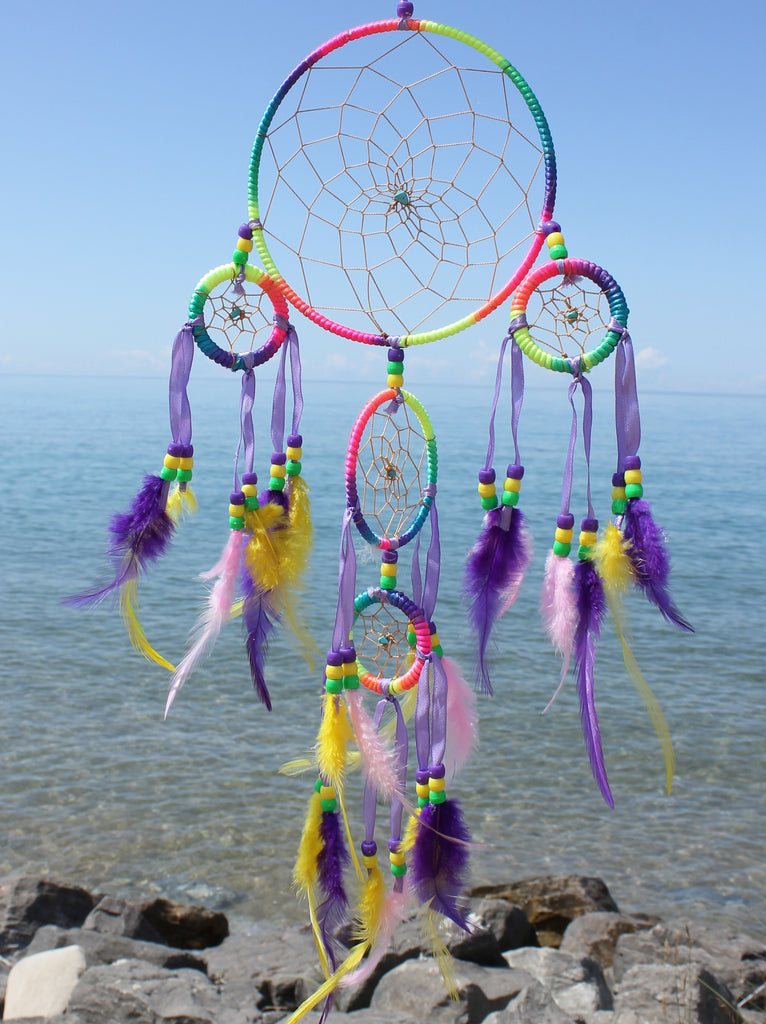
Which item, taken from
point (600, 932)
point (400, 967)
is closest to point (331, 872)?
point (400, 967)

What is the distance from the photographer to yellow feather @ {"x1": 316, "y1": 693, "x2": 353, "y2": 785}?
3.36 meters

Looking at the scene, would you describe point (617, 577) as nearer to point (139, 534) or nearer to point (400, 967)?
point (139, 534)

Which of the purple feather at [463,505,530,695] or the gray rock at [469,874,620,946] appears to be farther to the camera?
the gray rock at [469,874,620,946]

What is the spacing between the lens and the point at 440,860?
11.3 ft

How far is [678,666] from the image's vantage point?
33.7 ft

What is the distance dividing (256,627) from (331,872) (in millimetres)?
970

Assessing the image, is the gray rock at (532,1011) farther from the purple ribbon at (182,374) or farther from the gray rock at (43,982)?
the purple ribbon at (182,374)

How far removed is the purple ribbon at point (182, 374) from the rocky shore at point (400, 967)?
9.46 ft

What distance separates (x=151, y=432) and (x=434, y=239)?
36628 millimetres

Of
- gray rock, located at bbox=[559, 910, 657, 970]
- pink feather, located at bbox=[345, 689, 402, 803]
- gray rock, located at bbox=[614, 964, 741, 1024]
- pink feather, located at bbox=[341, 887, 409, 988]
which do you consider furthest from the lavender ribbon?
gray rock, located at bbox=[559, 910, 657, 970]

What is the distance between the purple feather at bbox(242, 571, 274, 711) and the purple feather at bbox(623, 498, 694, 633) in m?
1.39

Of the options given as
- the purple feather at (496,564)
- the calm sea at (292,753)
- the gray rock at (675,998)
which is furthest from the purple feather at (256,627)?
the gray rock at (675,998)

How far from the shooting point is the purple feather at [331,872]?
3555mm

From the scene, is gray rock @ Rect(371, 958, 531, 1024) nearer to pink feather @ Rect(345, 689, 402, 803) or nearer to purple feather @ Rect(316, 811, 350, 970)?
purple feather @ Rect(316, 811, 350, 970)
